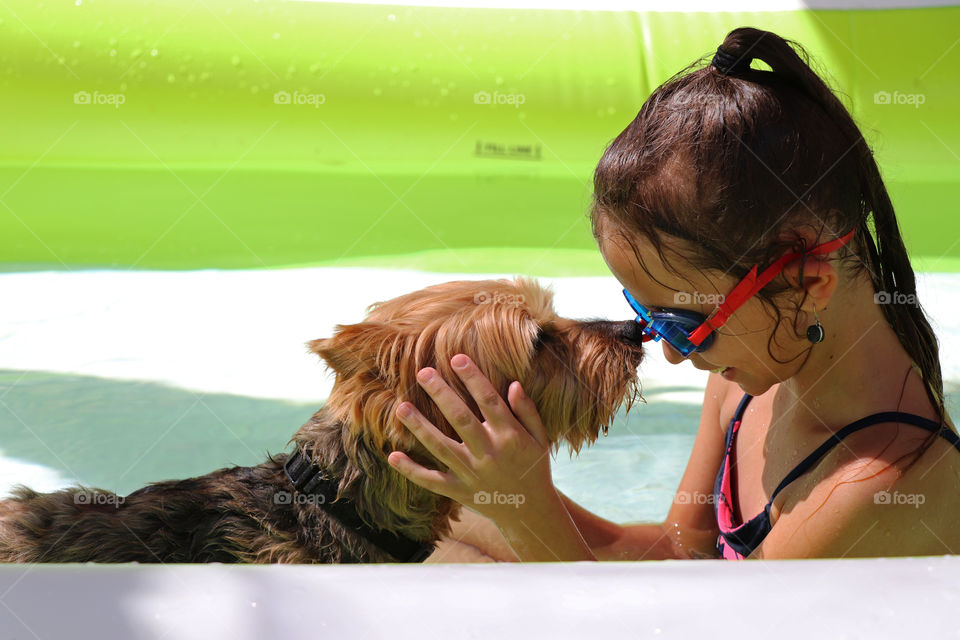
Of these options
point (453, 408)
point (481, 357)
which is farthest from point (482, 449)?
point (481, 357)

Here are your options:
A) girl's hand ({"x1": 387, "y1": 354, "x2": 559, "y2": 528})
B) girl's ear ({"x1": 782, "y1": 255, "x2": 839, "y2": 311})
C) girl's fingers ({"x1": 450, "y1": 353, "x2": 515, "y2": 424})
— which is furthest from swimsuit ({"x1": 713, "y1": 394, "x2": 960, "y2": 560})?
girl's fingers ({"x1": 450, "y1": 353, "x2": 515, "y2": 424})

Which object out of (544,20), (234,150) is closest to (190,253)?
(234,150)

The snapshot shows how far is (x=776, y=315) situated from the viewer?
7.85 feet

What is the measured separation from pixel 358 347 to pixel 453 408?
30 centimetres

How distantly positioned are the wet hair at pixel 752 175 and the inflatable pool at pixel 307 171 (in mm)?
2151

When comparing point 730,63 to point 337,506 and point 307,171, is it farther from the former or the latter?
point 307,171

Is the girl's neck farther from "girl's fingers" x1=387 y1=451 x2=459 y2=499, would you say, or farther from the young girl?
"girl's fingers" x1=387 y1=451 x2=459 y2=499

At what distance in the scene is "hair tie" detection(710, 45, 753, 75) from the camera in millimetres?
2393

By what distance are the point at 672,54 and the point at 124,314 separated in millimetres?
4061

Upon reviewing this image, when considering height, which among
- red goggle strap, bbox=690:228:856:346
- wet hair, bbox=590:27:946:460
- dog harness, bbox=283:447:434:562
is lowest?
dog harness, bbox=283:447:434:562

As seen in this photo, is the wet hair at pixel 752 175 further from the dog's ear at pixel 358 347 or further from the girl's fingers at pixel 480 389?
the dog's ear at pixel 358 347

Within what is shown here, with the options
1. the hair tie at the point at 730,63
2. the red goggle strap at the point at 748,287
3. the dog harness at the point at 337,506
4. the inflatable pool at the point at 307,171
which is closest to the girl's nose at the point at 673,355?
the red goggle strap at the point at 748,287

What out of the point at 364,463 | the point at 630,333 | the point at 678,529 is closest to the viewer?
the point at 364,463

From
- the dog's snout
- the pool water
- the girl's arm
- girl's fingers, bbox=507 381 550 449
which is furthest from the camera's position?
the pool water
